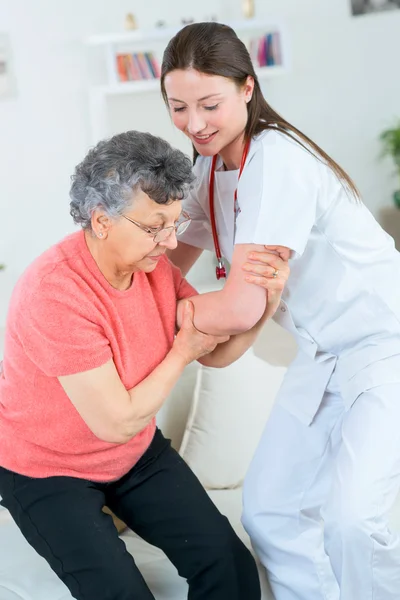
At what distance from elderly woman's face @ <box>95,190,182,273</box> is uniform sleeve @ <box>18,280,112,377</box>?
0.12 meters

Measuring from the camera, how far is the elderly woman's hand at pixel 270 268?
163 cm

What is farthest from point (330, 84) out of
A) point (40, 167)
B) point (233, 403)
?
point (233, 403)

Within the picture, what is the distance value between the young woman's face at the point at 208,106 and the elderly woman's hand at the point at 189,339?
36cm

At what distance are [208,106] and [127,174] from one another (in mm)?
261

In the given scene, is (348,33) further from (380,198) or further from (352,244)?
(352,244)

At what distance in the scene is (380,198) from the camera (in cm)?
536

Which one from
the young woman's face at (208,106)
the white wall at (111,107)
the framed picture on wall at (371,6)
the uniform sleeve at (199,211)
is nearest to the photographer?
the young woman's face at (208,106)

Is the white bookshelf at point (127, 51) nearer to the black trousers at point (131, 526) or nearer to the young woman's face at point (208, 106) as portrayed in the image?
the young woman's face at point (208, 106)

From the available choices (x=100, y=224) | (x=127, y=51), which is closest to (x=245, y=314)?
(x=100, y=224)

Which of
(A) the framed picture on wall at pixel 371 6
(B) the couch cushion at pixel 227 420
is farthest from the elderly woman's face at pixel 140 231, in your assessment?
(A) the framed picture on wall at pixel 371 6

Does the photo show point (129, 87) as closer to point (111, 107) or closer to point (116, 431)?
point (111, 107)

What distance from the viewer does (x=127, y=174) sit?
156cm

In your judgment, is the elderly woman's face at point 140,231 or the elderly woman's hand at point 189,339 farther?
the elderly woman's hand at point 189,339

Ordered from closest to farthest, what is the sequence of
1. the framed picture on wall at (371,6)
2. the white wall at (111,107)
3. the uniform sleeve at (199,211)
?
the uniform sleeve at (199,211)
the white wall at (111,107)
the framed picture on wall at (371,6)
